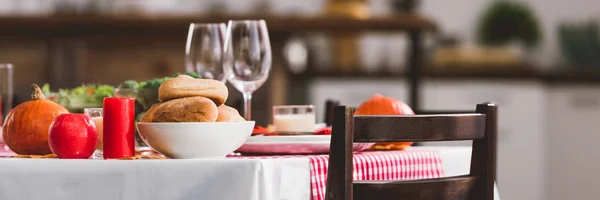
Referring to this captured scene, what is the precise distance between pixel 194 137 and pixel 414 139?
30cm

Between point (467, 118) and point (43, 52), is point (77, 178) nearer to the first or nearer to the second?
point (467, 118)

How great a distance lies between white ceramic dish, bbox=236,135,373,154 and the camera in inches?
58.4

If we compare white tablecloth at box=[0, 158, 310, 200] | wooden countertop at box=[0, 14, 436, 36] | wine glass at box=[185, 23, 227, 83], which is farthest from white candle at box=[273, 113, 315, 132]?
wooden countertop at box=[0, 14, 436, 36]

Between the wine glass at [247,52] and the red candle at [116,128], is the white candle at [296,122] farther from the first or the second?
the red candle at [116,128]

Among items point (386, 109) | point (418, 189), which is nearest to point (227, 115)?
point (418, 189)

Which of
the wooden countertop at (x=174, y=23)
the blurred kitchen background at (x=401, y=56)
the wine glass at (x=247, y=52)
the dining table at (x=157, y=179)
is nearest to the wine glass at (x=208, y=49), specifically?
the wine glass at (x=247, y=52)

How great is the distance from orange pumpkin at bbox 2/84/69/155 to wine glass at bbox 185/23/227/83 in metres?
0.37

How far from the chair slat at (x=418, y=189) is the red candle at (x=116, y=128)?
0.36 m

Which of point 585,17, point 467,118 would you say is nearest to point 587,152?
point 585,17

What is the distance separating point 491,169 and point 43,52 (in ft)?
11.7

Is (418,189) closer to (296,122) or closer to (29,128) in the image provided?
(296,122)

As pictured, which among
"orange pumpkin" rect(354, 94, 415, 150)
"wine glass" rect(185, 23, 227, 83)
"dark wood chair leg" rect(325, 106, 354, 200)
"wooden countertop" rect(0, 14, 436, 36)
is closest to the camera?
"dark wood chair leg" rect(325, 106, 354, 200)

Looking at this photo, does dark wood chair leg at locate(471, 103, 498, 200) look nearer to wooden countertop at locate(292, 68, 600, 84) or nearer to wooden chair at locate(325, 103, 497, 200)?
wooden chair at locate(325, 103, 497, 200)

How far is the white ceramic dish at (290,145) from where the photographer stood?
1484 millimetres
